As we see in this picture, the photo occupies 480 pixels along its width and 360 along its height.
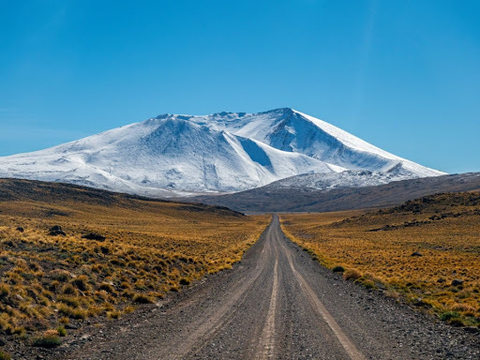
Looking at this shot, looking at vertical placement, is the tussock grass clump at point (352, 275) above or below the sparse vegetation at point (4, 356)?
below

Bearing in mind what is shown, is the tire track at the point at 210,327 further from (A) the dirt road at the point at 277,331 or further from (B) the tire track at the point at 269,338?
(B) the tire track at the point at 269,338

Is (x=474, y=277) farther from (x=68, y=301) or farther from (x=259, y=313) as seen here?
(x=68, y=301)

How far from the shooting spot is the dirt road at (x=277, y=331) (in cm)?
1140

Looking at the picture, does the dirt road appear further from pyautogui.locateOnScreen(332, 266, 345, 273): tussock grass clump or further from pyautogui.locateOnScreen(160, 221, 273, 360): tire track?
pyautogui.locateOnScreen(332, 266, 345, 273): tussock grass clump

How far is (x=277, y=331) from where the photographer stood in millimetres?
13836

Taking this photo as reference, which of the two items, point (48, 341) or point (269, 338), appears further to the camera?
point (269, 338)

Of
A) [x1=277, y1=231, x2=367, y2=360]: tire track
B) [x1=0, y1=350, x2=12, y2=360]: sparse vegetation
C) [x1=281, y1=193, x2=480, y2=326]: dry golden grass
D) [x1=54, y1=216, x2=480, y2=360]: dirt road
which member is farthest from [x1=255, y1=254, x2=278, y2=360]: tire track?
[x1=281, y1=193, x2=480, y2=326]: dry golden grass

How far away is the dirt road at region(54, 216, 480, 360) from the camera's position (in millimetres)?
11398

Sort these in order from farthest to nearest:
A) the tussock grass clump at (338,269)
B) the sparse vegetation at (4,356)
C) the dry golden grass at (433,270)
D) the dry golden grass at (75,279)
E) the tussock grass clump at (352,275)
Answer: the tussock grass clump at (338,269) < the tussock grass clump at (352,275) < the dry golden grass at (433,270) < the dry golden grass at (75,279) < the sparse vegetation at (4,356)

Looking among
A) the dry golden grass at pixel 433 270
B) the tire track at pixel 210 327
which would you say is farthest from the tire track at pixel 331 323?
the dry golden grass at pixel 433 270

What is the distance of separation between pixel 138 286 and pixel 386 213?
103100mm

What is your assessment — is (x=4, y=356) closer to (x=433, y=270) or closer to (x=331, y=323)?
(x=331, y=323)

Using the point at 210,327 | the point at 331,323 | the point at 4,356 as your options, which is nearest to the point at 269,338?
the point at 210,327

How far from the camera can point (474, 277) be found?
25.8 meters
